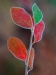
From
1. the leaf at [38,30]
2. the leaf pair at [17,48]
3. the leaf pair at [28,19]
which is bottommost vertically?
the leaf pair at [17,48]

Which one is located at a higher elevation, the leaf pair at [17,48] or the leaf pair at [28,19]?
the leaf pair at [28,19]

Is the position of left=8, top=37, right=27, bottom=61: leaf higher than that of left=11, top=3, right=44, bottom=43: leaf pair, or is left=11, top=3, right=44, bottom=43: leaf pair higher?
left=11, top=3, right=44, bottom=43: leaf pair

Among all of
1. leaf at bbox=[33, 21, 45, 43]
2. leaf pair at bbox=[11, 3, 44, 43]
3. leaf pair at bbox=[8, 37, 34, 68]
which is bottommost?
leaf pair at bbox=[8, 37, 34, 68]

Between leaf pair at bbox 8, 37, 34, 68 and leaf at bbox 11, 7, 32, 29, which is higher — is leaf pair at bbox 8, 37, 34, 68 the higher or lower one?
the lower one

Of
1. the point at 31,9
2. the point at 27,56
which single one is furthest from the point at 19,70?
the point at 31,9
